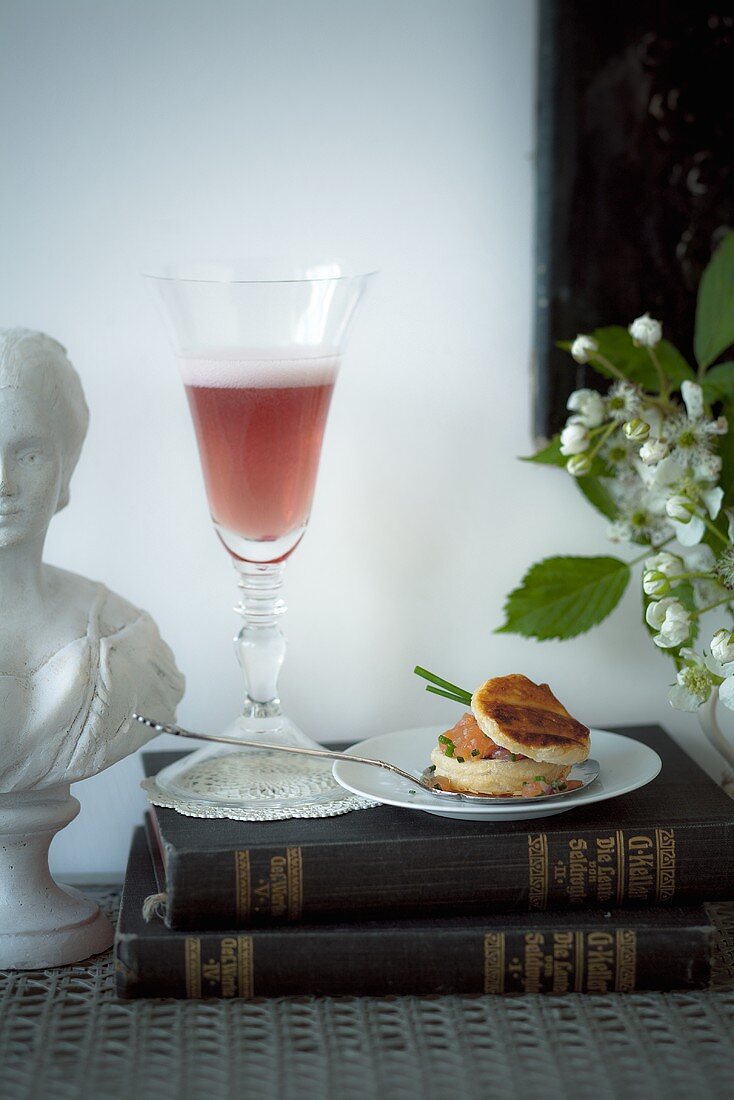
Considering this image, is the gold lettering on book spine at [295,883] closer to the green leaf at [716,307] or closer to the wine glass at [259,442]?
the wine glass at [259,442]

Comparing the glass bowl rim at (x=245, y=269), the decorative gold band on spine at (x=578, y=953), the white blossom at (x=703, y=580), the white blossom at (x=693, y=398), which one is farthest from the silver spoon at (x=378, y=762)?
the glass bowl rim at (x=245, y=269)

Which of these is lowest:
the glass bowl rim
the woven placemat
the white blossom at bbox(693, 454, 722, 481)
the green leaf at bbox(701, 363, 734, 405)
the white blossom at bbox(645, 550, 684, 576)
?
the woven placemat

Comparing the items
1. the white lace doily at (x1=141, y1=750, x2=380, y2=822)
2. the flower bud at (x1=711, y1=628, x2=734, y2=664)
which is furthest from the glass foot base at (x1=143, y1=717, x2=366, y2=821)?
the flower bud at (x1=711, y1=628, x2=734, y2=664)

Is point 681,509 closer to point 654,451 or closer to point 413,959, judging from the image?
point 654,451

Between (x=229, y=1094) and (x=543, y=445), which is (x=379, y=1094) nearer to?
(x=229, y=1094)

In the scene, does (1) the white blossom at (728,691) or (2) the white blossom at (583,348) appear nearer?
(1) the white blossom at (728,691)

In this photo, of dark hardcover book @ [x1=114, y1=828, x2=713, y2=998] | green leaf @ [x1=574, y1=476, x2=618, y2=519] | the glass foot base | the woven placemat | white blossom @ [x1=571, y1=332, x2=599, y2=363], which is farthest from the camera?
green leaf @ [x1=574, y1=476, x2=618, y2=519]

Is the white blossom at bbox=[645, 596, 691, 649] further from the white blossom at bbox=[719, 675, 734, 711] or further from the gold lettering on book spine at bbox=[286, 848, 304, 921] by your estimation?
the gold lettering on book spine at bbox=[286, 848, 304, 921]

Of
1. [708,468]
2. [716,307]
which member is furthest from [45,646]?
[716,307]
